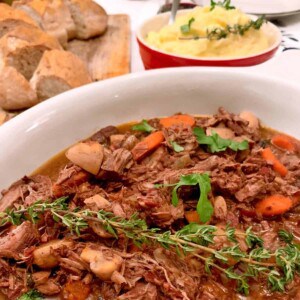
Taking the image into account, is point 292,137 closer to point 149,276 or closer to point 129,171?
point 129,171

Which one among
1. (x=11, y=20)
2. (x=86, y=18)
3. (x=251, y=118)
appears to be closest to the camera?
(x=251, y=118)

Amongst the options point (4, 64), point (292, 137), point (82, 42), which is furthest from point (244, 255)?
point (82, 42)

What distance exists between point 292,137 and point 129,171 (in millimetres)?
1039

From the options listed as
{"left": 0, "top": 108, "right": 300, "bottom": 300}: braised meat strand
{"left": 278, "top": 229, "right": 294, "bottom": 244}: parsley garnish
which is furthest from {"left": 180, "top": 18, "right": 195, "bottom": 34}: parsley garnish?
{"left": 278, "top": 229, "right": 294, "bottom": 244}: parsley garnish

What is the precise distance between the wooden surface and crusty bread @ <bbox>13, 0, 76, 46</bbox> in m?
0.16

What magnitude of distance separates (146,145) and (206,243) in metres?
0.72

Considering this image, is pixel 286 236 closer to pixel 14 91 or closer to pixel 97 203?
pixel 97 203

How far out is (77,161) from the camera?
7.19ft

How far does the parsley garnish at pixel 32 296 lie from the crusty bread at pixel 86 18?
2882mm

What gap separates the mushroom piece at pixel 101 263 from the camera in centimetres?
178

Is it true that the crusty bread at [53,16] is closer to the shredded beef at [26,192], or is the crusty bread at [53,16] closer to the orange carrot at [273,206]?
the shredded beef at [26,192]

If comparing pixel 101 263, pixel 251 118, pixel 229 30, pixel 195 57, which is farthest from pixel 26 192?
pixel 229 30

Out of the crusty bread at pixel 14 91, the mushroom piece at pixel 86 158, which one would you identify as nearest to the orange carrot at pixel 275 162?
the mushroom piece at pixel 86 158

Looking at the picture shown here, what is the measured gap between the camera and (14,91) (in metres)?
3.20
